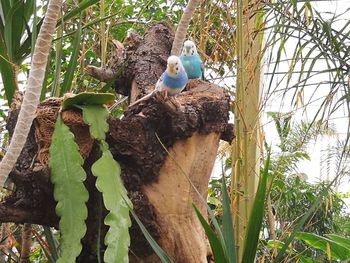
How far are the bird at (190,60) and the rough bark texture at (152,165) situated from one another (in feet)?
0.40

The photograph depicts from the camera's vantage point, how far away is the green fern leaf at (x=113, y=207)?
3.81 feet

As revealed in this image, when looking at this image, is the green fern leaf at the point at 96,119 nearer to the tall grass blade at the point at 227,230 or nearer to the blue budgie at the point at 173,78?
the blue budgie at the point at 173,78

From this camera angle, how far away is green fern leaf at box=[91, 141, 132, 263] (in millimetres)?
1161

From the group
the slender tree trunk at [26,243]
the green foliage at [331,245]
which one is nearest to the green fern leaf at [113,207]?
the slender tree trunk at [26,243]

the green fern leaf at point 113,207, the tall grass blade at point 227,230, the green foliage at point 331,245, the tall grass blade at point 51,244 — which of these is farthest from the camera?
the green foliage at point 331,245

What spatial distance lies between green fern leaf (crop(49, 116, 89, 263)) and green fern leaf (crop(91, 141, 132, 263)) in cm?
5

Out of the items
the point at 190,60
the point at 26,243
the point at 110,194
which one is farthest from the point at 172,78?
the point at 26,243

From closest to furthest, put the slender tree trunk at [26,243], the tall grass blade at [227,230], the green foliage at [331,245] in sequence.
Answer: the tall grass blade at [227,230] → the slender tree trunk at [26,243] → the green foliage at [331,245]

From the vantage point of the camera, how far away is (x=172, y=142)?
4.82 ft

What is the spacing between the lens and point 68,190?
123cm

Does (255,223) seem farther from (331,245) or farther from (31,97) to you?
(331,245)

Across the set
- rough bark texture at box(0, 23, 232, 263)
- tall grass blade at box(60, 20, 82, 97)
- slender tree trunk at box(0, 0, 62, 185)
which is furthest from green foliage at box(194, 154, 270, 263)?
tall grass blade at box(60, 20, 82, 97)

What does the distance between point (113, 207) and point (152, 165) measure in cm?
26

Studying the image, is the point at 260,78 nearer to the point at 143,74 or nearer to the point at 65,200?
the point at 143,74
